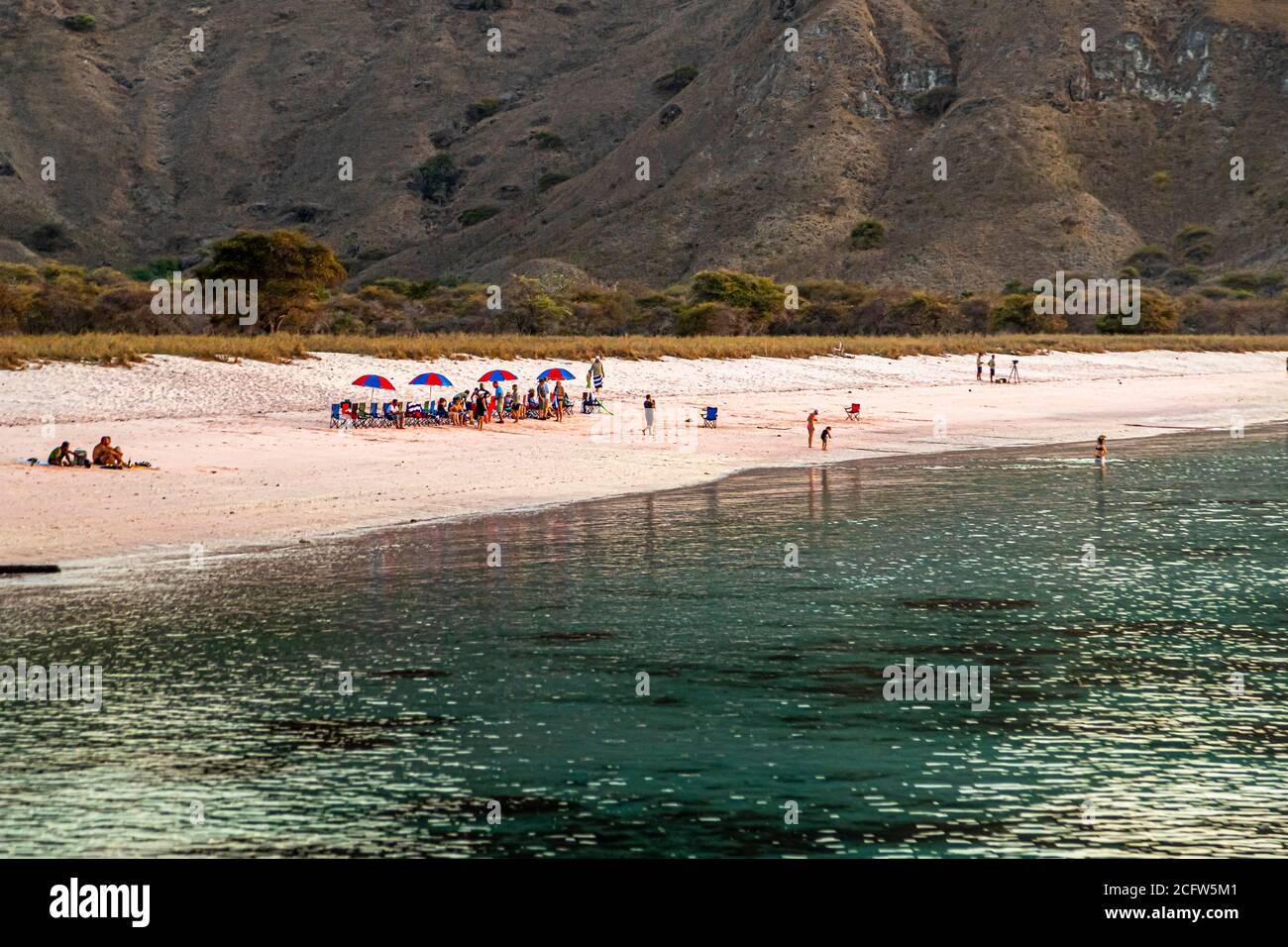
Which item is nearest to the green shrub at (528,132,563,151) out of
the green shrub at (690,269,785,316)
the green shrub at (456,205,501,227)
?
the green shrub at (456,205,501,227)

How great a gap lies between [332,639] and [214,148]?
537 feet

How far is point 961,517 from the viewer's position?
27.6 meters

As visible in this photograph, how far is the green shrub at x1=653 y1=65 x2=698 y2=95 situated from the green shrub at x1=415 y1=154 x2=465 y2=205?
80.1 feet

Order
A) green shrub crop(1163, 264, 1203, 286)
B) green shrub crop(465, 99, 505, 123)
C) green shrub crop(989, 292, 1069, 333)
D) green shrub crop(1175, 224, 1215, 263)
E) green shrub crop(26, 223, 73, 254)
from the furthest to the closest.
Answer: green shrub crop(465, 99, 505, 123), green shrub crop(26, 223, 73, 254), green shrub crop(1175, 224, 1215, 263), green shrub crop(1163, 264, 1203, 286), green shrub crop(989, 292, 1069, 333)

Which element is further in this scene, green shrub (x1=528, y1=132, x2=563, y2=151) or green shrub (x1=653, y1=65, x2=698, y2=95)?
green shrub (x1=528, y1=132, x2=563, y2=151)

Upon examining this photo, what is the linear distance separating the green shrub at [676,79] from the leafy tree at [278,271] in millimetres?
99436

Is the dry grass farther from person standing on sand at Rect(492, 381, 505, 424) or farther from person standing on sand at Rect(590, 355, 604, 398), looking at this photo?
person standing on sand at Rect(492, 381, 505, 424)

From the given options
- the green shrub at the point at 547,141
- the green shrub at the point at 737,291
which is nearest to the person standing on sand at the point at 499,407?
the green shrub at the point at 737,291

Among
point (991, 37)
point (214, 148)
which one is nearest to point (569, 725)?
point (991, 37)

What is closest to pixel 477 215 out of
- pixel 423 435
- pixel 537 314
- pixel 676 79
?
pixel 676 79

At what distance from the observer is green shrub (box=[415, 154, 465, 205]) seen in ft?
536

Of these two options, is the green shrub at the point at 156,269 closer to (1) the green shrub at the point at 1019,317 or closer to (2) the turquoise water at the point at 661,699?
(1) the green shrub at the point at 1019,317
